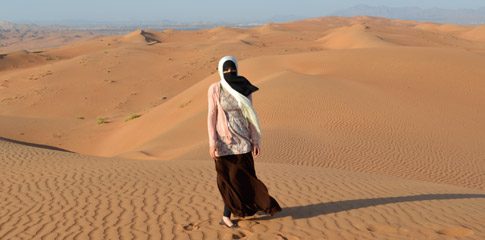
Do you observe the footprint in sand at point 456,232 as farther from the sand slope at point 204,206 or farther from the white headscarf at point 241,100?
the white headscarf at point 241,100

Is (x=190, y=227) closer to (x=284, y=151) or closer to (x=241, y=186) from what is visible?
(x=241, y=186)

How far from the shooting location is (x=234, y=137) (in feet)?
18.5

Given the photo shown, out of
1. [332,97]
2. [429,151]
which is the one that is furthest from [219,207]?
[332,97]

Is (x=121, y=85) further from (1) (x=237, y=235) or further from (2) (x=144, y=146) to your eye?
(1) (x=237, y=235)

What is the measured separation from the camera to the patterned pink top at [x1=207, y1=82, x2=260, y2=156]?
5629 mm

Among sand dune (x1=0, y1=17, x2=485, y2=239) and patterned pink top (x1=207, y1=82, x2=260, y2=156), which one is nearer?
patterned pink top (x1=207, y1=82, x2=260, y2=156)

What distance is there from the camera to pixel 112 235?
5.84 metres

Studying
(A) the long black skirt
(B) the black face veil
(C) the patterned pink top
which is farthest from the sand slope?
(B) the black face veil

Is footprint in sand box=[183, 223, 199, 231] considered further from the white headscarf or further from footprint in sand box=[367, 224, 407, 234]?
footprint in sand box=[367, 224, 407, 234]

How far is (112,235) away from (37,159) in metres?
6.77

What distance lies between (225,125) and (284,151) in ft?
24.6

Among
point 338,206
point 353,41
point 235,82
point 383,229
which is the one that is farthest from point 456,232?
point 353,41

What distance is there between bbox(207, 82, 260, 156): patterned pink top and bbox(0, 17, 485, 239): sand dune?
924 millimetres

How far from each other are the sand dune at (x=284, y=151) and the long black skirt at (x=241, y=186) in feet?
0.77
